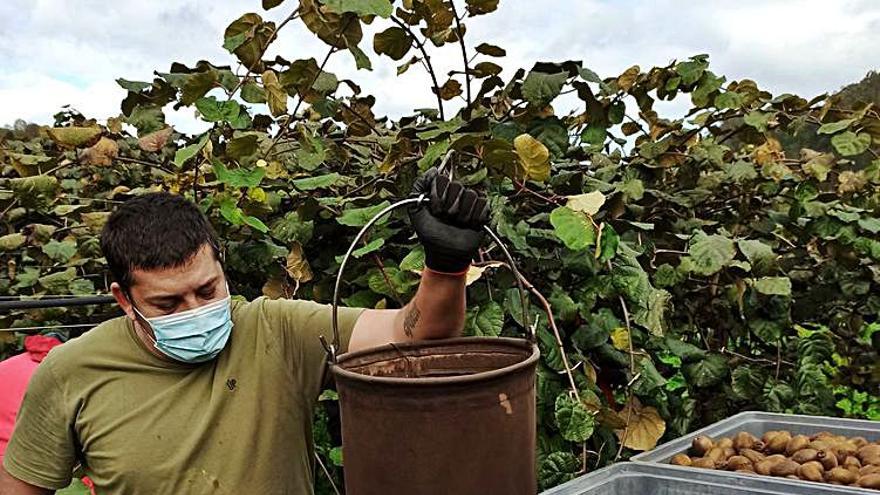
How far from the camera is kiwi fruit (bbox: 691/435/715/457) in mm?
3030

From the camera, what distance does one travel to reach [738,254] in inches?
130

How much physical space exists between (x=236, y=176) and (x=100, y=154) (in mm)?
730

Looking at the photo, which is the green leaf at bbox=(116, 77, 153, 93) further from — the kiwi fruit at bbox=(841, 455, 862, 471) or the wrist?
the kiwi fruit at bbox=(841, 455, 862, 471)

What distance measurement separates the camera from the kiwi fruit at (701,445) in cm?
303

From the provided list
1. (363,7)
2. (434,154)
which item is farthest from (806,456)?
(363,7)

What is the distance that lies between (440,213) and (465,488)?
0.51 m

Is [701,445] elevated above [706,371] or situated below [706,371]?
below

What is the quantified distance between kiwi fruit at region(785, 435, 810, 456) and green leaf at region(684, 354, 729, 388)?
1.02 ft

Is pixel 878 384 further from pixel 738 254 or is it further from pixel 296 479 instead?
pixel 296 479

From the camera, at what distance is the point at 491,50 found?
297 centimetres

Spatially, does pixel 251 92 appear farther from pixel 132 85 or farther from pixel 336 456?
pixel 336 456

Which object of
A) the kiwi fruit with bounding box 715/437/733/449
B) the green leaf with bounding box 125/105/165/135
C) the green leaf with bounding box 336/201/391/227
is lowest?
the kiwi fruit with bounding box 715/437/733/449

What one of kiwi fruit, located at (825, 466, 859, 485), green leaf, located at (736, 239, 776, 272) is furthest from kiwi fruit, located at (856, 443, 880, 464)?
green leaf, located at (736, 239, 776, 272)

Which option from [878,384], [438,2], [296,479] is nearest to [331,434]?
[296,479]
